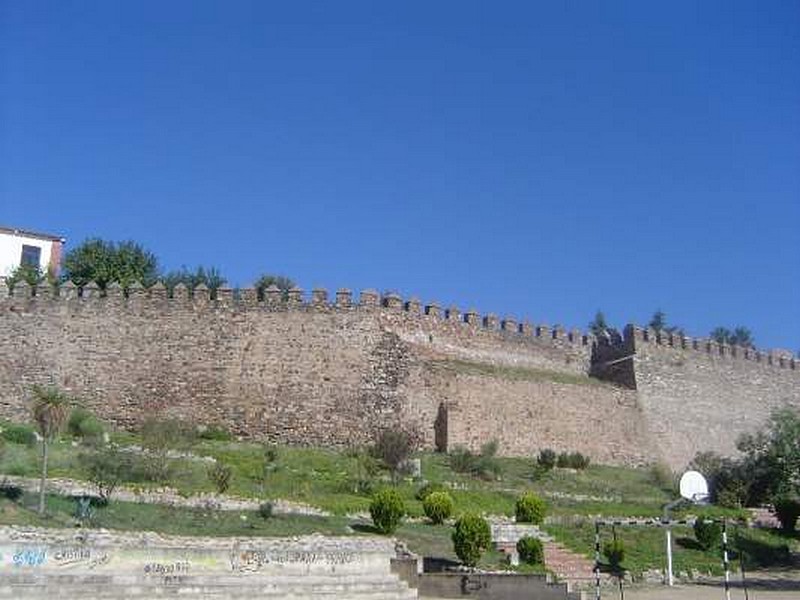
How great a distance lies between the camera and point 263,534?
17219mm

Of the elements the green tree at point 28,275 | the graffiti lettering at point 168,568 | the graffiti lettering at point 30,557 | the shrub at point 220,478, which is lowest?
the graffiti lettering at point 168,568

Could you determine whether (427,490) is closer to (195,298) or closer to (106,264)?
(195,298)

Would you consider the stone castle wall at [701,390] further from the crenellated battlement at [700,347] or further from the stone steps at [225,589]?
the stone steps at [225,589]

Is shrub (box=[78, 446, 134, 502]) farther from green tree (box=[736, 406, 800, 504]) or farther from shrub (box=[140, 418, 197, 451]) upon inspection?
green tree (box=[736, 406, 800, 504])

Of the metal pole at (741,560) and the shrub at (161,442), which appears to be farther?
the shrub at (161,442)

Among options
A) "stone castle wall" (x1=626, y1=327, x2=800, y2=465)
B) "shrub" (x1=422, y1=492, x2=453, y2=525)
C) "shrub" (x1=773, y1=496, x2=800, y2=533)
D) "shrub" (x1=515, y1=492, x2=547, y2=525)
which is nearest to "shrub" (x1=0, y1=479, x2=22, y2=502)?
"shrub" (x1=422, y1=492, x2=453, y2=525)

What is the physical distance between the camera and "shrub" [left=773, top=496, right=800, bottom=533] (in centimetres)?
2627

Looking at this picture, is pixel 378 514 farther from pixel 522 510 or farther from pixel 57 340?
pixel 57 340

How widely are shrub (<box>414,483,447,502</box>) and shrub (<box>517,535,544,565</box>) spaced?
3.72m

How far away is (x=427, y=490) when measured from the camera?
23.3m

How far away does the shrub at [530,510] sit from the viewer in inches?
850

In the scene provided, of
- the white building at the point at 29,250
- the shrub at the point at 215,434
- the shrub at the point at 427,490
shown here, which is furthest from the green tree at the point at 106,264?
the shrub at the point at 427,490

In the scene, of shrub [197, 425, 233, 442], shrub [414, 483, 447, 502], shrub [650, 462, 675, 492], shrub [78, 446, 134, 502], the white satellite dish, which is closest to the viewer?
shrub [78, 446, 134, 502]

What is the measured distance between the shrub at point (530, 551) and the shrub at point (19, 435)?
12.7 m
